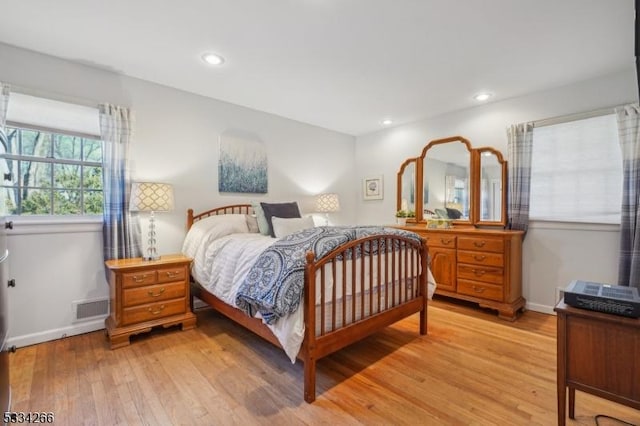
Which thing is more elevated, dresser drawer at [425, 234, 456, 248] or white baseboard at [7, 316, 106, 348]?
dresser drawer at [425, 234, 456, 248]

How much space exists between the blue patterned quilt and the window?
201 cm

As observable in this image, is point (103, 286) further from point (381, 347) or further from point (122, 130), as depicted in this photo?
point (381, 347)

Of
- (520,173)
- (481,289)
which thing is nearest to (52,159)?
(481,289)

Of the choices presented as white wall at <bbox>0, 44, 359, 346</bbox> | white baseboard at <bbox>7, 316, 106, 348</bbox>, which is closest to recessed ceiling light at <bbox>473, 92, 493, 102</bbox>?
white wall at <bbox>0, 44, 359, 346</bbox>

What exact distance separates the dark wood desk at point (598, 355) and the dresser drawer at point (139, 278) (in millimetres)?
2852

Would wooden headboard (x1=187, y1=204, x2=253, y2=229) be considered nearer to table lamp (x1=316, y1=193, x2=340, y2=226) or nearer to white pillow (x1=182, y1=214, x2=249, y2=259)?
white pillow (x1=182, y1=214, x2=249, y2=259)

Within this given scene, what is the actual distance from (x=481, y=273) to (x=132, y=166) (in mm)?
3748

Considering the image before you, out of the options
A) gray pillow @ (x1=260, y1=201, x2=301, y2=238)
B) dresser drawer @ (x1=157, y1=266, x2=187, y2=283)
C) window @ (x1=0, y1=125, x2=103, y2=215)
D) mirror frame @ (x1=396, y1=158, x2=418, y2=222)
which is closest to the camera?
window @ (x1=0, y1=125, x2=103, y2=215)

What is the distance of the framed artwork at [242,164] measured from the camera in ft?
11.8

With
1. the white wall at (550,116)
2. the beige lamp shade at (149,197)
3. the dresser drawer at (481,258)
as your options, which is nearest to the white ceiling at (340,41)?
the white wall at (550,116)

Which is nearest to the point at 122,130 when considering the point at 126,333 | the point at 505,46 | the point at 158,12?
the point at 158,12

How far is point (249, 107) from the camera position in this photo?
381 centimetres

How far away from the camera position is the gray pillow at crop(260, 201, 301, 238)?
329cm

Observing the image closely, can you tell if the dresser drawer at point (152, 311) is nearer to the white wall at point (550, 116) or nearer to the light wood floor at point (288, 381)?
the light wood floor at point (288, 381)
